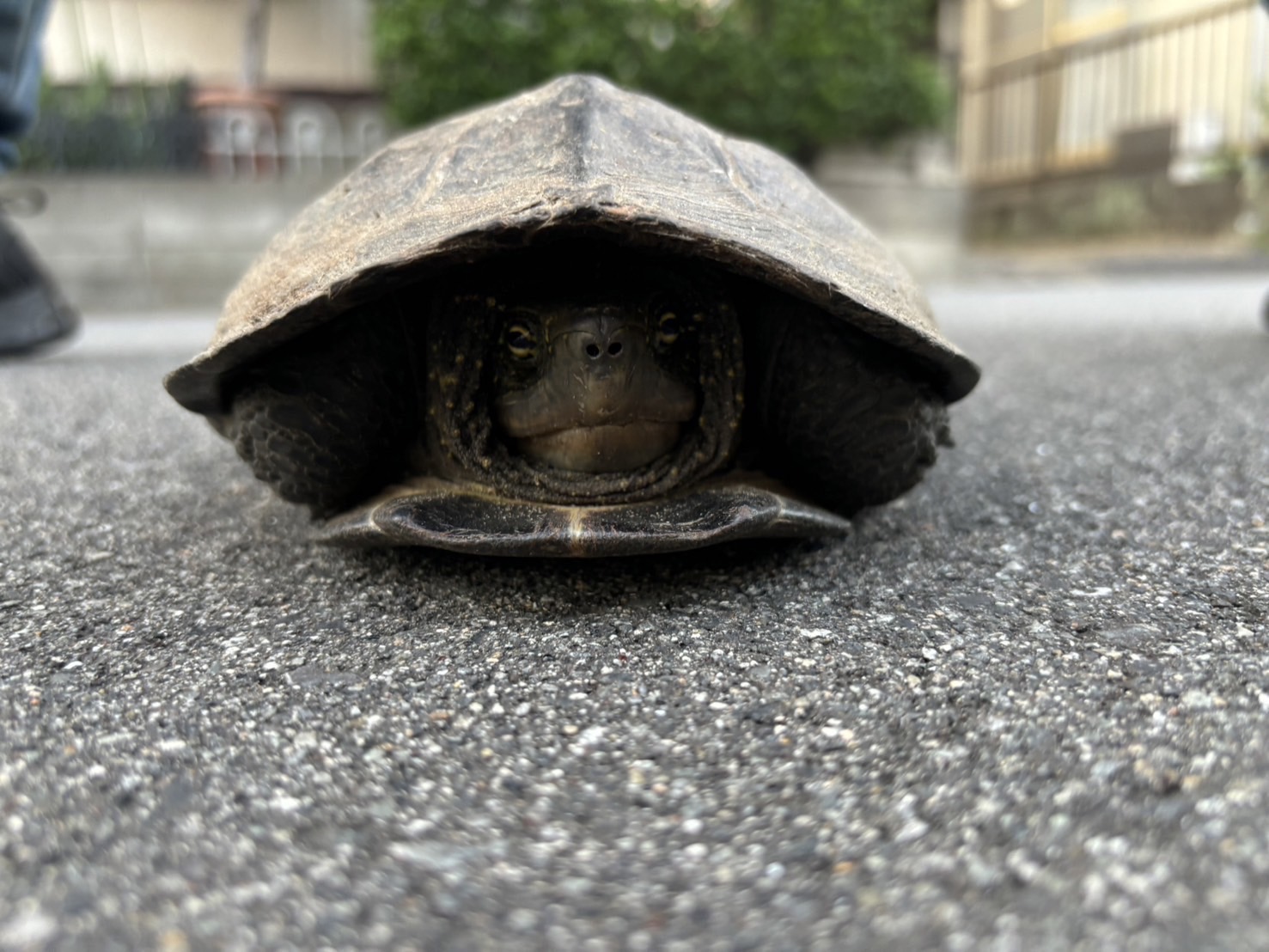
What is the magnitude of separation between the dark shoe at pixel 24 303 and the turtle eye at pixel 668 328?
3.20 m

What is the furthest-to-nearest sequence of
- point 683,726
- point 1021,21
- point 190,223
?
1. point 1021,21
2. point 190,223
3. point 683,726

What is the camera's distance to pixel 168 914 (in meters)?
0.62

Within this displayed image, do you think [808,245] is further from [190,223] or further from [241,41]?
[241,41]

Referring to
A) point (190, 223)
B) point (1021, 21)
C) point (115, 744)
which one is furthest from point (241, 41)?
point (115, 744)

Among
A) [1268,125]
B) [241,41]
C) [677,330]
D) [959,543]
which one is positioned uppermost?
[241,41]

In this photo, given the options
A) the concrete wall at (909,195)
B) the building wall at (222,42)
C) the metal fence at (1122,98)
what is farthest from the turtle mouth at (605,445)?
the metal fence at (1122,98)

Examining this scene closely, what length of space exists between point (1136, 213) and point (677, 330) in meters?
8.99

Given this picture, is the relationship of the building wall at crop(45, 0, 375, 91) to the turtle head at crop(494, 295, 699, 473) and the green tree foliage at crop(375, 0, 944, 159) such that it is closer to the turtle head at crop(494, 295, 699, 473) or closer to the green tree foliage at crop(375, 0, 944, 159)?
the green tree foliage at crop(375, 0, 944, 159)

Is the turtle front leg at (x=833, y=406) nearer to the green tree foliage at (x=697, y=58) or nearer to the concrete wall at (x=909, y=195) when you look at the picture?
the green tree foliage at (x=697, y=58)

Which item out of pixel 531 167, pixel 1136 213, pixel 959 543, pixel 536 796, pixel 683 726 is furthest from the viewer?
pixel 1136 213

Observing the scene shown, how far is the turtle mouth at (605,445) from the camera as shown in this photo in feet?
3.86

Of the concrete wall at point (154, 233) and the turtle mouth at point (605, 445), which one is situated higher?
the concrete wall at point (154, 233)

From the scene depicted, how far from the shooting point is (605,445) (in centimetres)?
118

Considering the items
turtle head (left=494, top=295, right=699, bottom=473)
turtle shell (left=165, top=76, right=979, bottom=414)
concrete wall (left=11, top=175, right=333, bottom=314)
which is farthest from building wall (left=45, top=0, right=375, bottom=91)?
turtle head (left=494, top=295, right=699, bottom=473)
